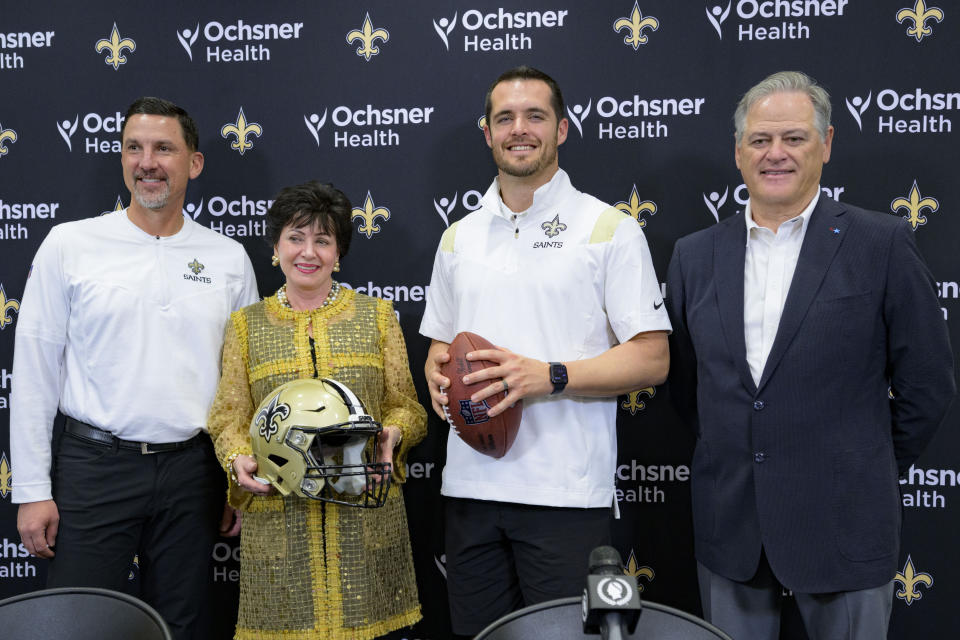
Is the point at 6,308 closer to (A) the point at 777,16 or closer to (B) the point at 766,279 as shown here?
(B) the point at 766,279

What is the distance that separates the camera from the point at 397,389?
8.00 ft

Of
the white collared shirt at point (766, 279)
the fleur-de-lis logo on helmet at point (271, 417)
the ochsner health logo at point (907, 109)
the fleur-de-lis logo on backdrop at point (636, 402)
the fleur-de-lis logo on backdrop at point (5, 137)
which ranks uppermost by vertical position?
the fleur-de-lis logo on backdrop at point (5, 137)

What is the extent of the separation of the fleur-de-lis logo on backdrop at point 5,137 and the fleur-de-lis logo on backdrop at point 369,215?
1385mm

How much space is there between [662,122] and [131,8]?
207cm

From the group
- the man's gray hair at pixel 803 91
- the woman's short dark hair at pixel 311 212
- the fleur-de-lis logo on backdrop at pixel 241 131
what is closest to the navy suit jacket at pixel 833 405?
the man's gray hair at pixel 803 91

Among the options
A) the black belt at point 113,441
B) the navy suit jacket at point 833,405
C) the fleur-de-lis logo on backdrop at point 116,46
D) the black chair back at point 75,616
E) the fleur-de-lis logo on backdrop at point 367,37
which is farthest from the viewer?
the fleur-de-lis logo on backdrop at point 116,46

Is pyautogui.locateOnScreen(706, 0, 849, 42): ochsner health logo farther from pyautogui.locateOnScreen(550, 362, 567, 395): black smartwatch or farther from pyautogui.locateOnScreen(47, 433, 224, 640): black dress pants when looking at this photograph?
pyautogui.locateOnScreen(47, 433, 224, 640): black dress pants

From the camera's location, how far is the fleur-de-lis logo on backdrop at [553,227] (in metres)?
2.36

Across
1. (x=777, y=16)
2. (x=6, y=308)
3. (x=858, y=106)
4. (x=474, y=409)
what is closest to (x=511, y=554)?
(x=474, y=409)

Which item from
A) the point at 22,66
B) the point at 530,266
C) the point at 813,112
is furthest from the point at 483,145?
the point at 22,66

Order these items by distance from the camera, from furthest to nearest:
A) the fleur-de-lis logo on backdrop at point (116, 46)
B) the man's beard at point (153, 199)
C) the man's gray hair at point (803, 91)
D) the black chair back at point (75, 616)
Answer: the fleur-de-lis logo on backdrop at point (116, 46)
the man's beard at point (153, 199)
the man's gray hair at point (803, 91)
the black chair back at point (75, 616)

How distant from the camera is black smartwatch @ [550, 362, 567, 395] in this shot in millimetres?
2191

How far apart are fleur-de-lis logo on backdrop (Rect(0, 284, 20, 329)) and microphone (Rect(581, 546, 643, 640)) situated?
289 cm

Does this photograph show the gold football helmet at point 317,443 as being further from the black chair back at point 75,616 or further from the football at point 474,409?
the black chair back at point 75,616
